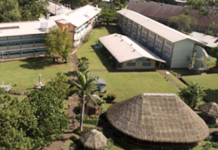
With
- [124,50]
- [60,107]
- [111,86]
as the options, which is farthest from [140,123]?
[124,50]

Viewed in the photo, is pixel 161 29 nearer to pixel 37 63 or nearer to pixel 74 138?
pixel 37 63

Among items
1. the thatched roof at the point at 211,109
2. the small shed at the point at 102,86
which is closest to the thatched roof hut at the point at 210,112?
the thatched roof at the point at 211,109

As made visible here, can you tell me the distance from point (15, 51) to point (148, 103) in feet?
137

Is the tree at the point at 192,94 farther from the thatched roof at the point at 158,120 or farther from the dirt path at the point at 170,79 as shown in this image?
the dirt path at the point at 170,79

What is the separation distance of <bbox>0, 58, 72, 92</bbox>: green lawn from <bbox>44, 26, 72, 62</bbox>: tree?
3.08 meters

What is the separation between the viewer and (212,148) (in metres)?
40.1

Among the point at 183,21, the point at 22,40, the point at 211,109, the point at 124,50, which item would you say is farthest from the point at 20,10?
the point at 211,109

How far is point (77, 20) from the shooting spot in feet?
295

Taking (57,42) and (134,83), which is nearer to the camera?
(134,83)

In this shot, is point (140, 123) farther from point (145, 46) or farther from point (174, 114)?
point (145, 46)

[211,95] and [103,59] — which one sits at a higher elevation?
[103,59]

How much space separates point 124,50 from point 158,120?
3794cm

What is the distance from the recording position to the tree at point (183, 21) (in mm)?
102250

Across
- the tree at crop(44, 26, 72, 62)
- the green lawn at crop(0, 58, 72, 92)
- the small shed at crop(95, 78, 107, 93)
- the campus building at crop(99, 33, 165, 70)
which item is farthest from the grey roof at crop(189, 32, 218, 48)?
the small shed at crop(95, 78, 107, 93)
